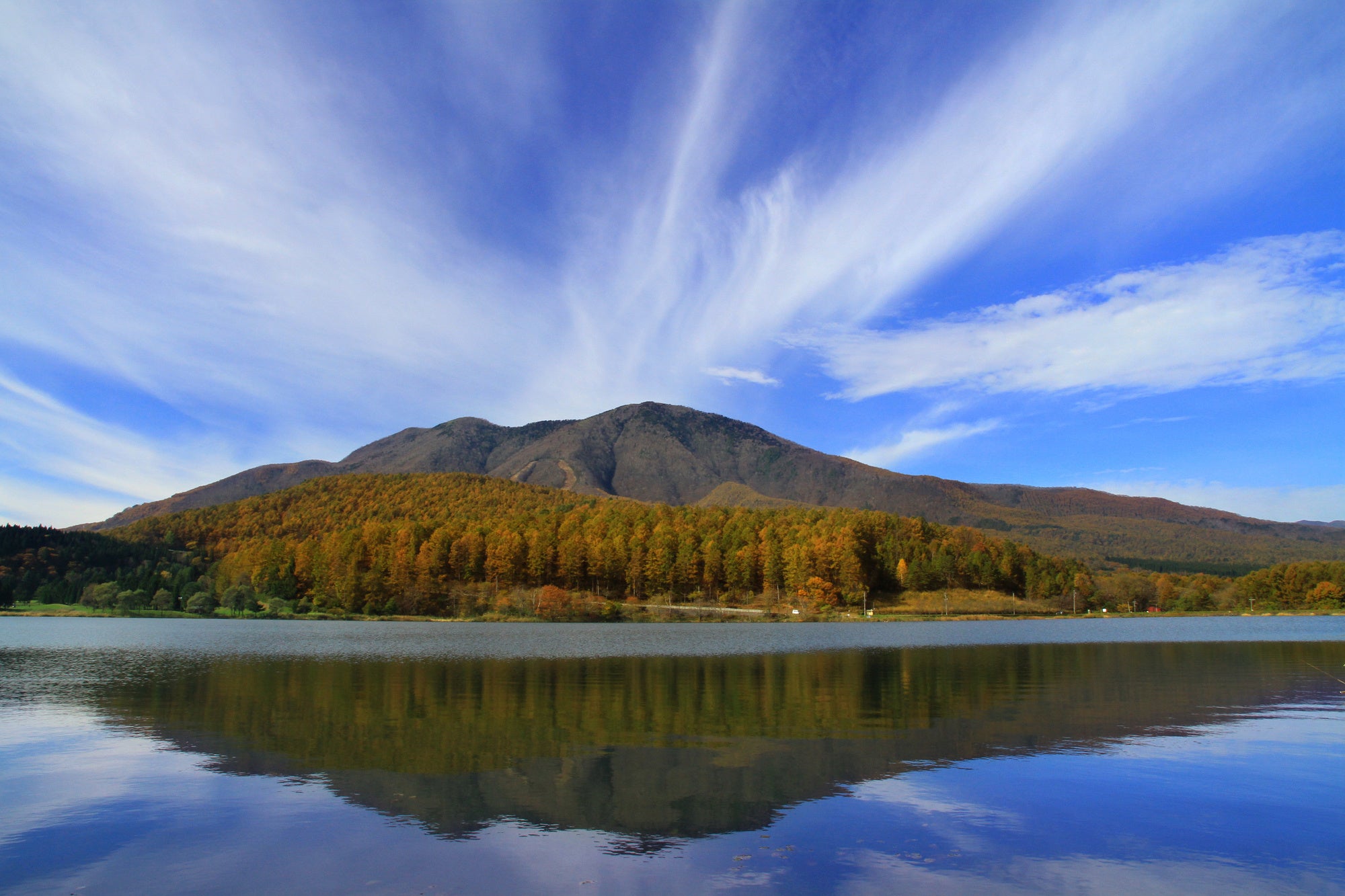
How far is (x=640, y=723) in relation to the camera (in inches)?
915

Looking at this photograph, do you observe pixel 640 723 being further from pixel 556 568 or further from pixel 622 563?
pixel 556 568

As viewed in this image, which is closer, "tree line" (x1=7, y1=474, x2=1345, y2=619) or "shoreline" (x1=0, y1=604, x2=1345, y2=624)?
"shoreline" (x1=0, y1=604, x2=1345, y2=624)

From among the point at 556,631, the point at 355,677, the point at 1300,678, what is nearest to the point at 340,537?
the point at 556,631

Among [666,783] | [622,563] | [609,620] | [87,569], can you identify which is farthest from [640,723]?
[87,569]

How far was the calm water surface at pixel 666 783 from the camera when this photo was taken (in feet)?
36.7

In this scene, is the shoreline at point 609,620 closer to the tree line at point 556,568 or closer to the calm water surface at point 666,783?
the tree line at point 556,568

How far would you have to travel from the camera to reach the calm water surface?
36.7 ft

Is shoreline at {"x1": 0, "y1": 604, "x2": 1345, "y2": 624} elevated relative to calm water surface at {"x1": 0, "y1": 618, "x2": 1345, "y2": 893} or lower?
lower

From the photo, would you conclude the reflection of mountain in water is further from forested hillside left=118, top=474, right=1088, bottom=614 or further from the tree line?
forested hillside left=118, top=474, right=1088, bottom=614

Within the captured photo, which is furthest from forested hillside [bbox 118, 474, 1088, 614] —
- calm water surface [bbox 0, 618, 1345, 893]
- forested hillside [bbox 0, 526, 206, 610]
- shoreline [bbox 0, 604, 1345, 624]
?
calm water surface [bbox 0, 618, 1345, 893]

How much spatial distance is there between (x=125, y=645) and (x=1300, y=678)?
78.1 metres

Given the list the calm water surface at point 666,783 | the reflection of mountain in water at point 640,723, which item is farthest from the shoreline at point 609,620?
the calm water surface at point 666,783

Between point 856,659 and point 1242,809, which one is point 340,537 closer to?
point 856,659

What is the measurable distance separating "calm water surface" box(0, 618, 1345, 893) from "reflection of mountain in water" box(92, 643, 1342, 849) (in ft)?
0.45
